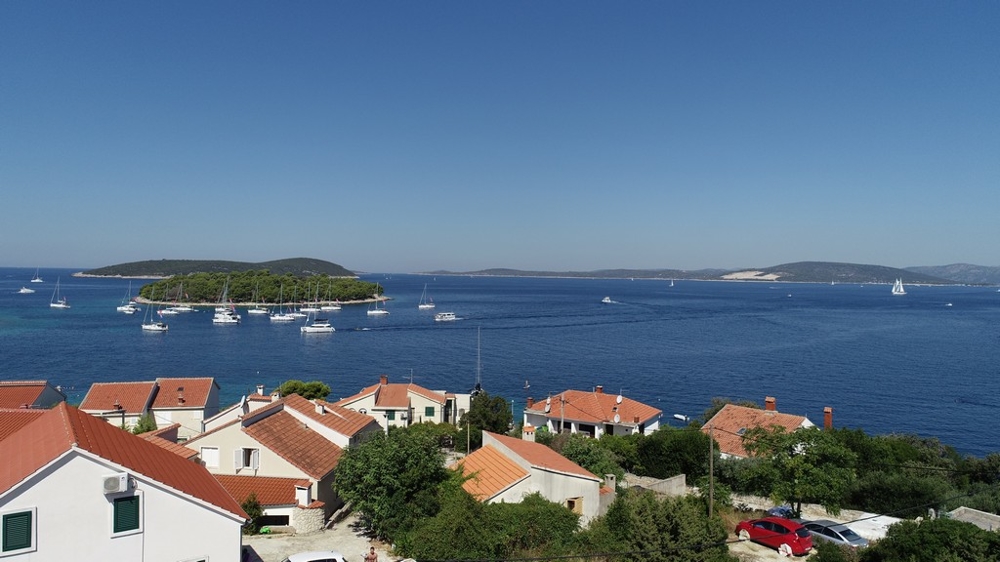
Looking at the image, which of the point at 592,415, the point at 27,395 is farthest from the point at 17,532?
the point at 592,415

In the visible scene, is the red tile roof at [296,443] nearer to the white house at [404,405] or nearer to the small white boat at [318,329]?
the white house at [404,405]

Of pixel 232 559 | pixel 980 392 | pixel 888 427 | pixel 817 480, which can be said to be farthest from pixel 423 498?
pixel 980 392

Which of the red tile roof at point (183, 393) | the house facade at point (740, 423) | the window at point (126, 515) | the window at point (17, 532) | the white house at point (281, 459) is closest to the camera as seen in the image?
the window at point (17, 532)

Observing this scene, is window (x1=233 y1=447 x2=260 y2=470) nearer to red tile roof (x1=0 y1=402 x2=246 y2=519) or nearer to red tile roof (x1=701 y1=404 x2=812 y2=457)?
red tile roof (x1=0 y1=402 x2=246 y2=519)

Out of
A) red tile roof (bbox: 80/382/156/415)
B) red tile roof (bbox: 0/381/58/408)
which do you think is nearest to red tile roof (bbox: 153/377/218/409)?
red tile roof (bbox: 80/382/156/415)

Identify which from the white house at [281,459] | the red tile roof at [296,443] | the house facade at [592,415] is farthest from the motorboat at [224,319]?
the red tile roof at [296,443]

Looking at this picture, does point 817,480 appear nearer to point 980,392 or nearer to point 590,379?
point 590,379
